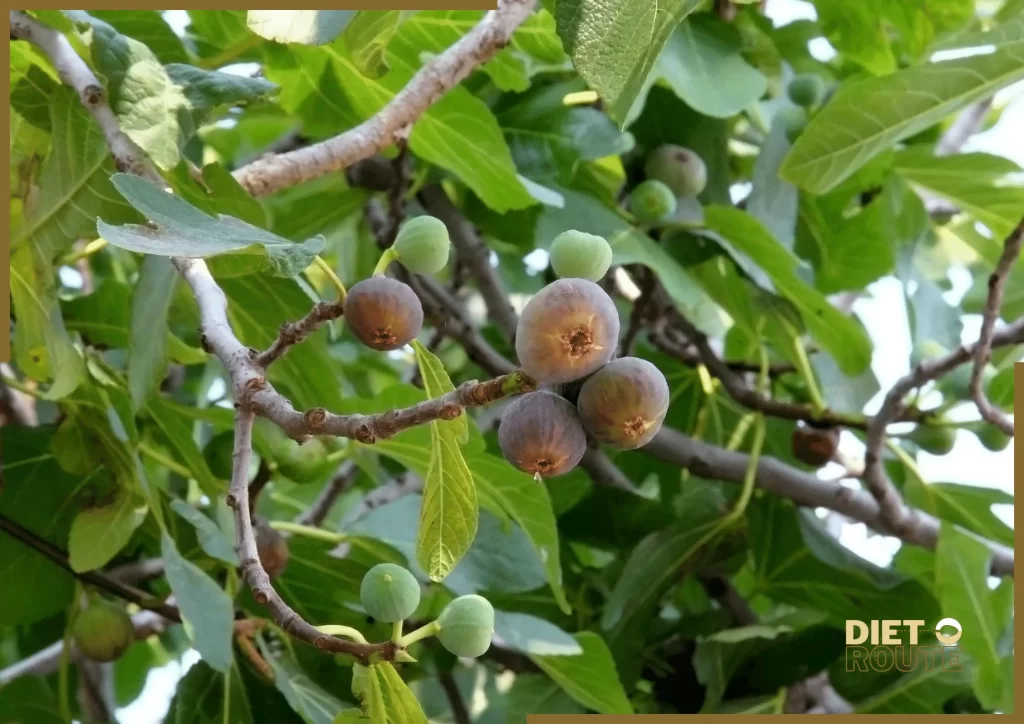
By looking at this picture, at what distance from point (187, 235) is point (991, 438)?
3.93 feet

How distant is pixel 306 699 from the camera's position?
0.95 meters

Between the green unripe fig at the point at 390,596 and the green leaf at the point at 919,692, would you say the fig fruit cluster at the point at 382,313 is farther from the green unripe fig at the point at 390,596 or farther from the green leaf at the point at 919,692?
the green leaf at the point at 919,692

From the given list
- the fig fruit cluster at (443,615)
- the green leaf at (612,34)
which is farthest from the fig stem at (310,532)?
the green leaf at (612,34)

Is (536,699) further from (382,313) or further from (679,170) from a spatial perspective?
(382,313)

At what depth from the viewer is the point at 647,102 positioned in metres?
1.49

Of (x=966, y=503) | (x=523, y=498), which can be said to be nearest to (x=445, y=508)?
(x=523, y=498)

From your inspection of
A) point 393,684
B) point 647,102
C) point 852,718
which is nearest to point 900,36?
point 647,102

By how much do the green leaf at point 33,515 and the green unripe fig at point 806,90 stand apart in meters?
1.01

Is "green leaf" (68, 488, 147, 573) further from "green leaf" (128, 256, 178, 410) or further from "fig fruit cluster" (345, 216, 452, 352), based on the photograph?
"fig fruit cluster" (345, 216, 452, 352)

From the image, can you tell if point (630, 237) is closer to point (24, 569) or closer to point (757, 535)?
point (757, 535)

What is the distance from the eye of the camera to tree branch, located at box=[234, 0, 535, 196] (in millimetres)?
886

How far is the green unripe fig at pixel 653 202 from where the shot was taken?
135 cm

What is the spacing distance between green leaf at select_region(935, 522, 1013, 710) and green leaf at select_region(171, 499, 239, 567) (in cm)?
82

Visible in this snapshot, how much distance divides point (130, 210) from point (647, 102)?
792mm
